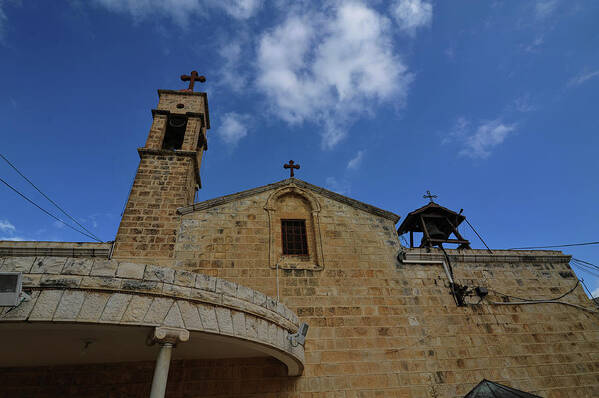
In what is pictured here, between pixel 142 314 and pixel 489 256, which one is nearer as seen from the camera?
pixel 142 314

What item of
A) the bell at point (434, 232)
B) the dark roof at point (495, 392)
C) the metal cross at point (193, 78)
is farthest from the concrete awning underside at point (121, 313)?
the metal cross at point (193, 78)

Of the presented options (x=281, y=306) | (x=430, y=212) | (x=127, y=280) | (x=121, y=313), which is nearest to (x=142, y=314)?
(x=121, y=313)

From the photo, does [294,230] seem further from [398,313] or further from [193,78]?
[193,78]

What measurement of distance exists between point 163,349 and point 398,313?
5.49 m

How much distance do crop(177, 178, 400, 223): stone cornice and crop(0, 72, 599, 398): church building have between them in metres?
0.04

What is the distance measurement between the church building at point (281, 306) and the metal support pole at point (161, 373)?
0.06ft

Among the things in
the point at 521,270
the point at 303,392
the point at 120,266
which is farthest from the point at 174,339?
the point at 521,270

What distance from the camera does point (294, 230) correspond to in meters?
8.69

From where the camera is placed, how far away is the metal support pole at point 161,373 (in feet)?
11.3

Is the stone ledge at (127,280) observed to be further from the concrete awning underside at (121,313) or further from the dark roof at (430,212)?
the dark roof at (430,212)

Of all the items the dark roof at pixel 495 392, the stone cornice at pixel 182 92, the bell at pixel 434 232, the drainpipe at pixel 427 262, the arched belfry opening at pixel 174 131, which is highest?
the stone cornice at pixel 182 92

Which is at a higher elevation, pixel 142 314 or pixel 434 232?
pixel 434 232

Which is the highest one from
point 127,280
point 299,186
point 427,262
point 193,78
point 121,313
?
point 193,78

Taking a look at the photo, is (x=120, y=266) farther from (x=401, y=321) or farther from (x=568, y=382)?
(x=568, y=382)
